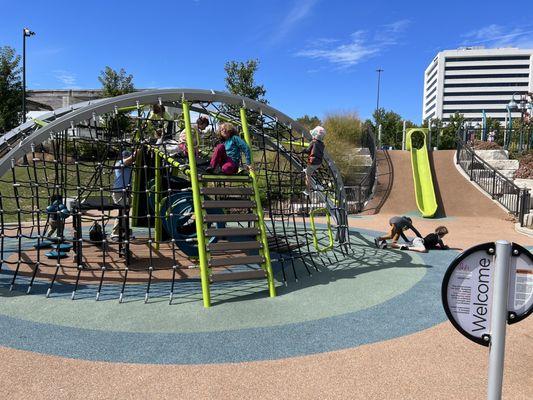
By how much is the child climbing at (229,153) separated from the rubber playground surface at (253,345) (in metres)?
1.80

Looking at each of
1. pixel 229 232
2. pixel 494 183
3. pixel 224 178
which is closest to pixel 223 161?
pixel 224 178

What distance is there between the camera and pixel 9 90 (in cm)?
2664

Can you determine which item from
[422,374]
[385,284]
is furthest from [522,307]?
[385,284]

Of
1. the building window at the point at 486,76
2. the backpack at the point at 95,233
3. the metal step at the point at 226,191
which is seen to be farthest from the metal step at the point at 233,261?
the building window at the point at 486,76

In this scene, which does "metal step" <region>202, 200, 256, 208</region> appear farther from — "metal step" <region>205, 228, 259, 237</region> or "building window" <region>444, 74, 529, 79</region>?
"building window" <region>444, 74, 529, 79</region>

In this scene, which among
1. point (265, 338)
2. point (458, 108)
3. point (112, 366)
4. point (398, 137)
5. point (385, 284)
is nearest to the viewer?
point (112, 366)

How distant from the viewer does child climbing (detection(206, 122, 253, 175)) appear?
635 cm

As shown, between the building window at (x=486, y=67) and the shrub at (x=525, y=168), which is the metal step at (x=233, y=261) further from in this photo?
the building window at (x=486, y=67)

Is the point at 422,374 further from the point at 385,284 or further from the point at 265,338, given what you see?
the point at 385,284

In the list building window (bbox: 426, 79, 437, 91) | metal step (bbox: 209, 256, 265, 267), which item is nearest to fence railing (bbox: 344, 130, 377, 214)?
metal step (bbox: 209, 256, 265, 267)

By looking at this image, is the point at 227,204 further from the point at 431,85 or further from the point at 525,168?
the point at 431,85

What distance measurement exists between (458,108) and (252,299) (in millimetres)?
132664

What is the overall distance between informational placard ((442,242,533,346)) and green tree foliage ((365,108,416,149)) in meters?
46.9

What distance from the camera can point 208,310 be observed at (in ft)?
16.1
